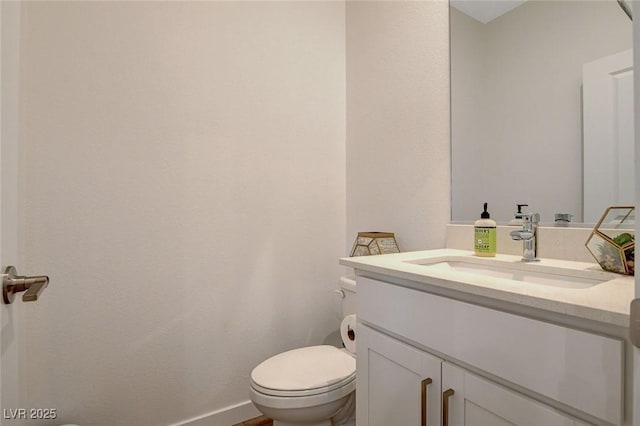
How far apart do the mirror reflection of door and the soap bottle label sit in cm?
28

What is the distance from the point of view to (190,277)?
1532 millimetres

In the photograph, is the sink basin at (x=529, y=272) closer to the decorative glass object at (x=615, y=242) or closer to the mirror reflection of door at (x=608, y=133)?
the decorative glass object at (x=615, y=242)

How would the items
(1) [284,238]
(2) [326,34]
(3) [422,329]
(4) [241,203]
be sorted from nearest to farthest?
(3) [422,329], (4) [241,203], (1) [284,238], (2) [326,34]

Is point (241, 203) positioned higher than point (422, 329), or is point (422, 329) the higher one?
point (241, 203)

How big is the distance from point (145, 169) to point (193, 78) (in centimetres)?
50

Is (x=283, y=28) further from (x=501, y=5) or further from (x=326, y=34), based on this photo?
(x=501, y=5)

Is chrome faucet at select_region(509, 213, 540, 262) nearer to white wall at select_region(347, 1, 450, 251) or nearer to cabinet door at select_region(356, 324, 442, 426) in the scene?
white wall at select_region(347, 1, 450, 251)

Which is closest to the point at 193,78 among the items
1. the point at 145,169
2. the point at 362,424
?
the point at 145,169

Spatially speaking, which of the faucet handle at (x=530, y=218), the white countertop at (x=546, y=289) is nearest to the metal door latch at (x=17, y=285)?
the white countertop at (x=546, y=289)

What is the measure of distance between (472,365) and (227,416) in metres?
1.35

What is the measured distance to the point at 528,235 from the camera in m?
1.02

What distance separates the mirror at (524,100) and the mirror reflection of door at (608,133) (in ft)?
0.06

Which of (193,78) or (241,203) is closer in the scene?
(193,78)

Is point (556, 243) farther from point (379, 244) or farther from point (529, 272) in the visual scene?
point (379, 244)
